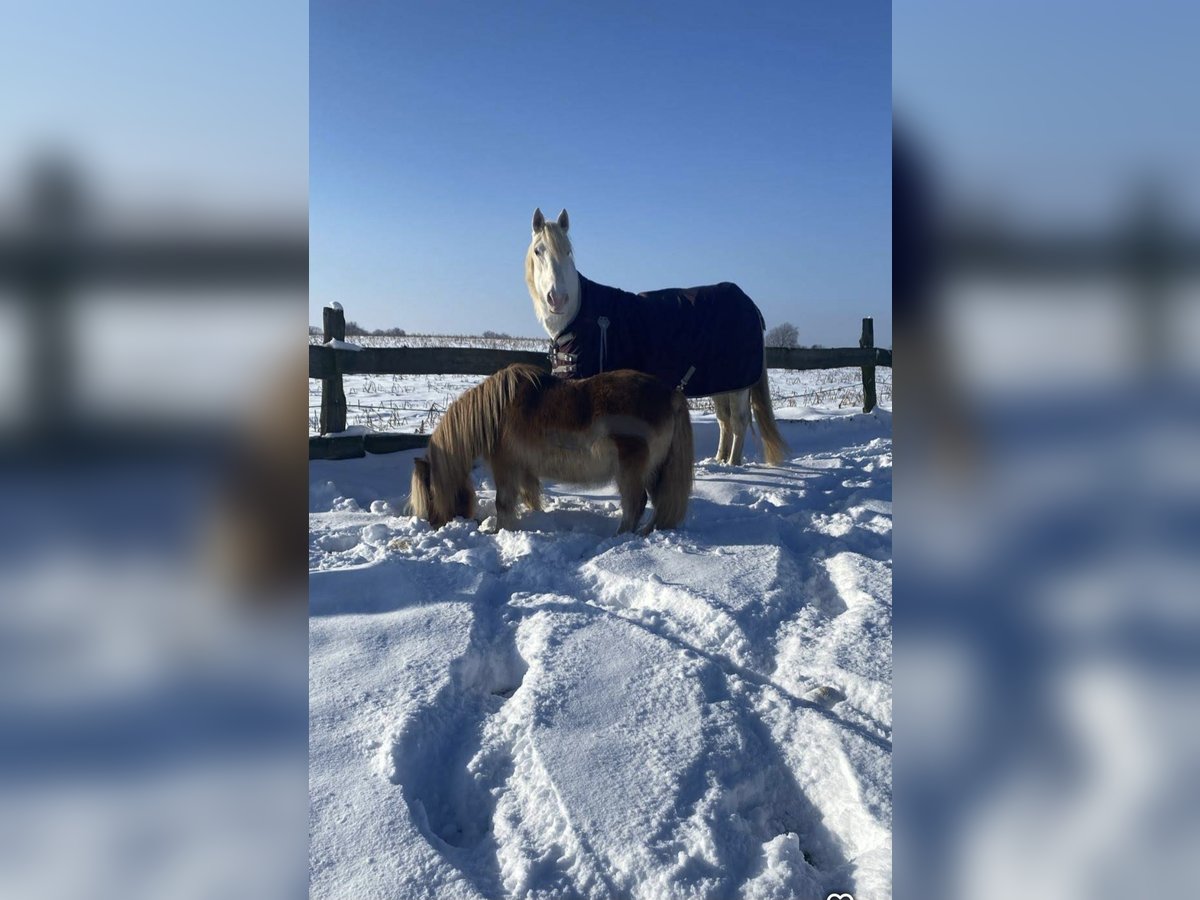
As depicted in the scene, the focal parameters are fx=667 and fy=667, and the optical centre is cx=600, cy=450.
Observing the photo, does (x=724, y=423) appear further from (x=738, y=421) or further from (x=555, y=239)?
(x=555, y=239)

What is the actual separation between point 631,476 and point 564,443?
38cm

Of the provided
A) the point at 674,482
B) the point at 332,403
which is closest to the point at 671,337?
the point at 674,482

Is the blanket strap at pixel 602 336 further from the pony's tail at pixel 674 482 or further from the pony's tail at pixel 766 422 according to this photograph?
the pony's tail at pixel 766 422

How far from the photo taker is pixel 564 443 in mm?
3414

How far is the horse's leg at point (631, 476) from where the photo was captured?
3395 mm

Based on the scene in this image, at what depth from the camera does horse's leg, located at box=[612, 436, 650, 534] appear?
3395 mm

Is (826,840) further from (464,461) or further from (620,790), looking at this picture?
(464,461)

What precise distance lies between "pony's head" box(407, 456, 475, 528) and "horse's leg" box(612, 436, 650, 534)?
83 centimetres
